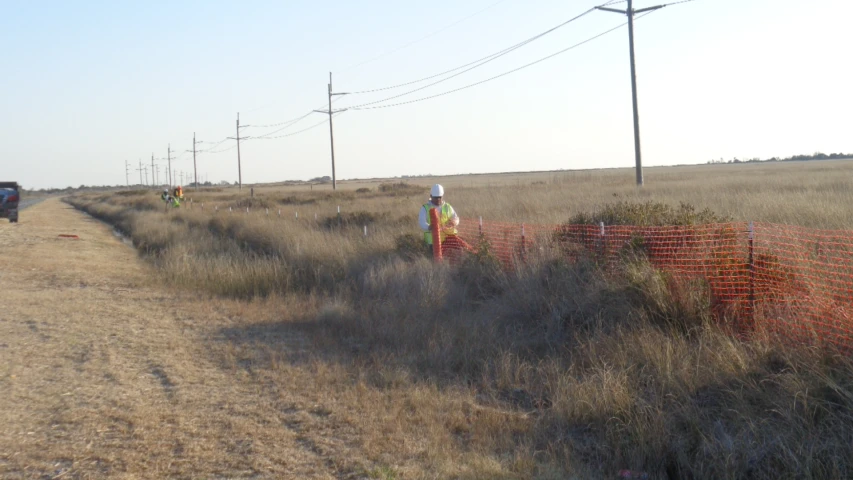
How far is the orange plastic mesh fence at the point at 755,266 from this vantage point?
Answer: 6449 mm

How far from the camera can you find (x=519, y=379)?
7.18 m

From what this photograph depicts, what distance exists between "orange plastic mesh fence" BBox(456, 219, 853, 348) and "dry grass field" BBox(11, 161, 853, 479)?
0.80ft

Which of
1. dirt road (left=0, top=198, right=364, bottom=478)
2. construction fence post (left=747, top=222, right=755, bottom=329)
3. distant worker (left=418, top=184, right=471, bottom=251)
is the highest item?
distant worker (left=418, top=184, right=471, bottom=251)

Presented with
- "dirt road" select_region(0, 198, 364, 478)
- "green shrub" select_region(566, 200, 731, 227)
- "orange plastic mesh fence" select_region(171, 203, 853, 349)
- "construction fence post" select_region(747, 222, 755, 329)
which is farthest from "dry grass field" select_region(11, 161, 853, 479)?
"green shrub" select_region(566, 200, 731, 227)

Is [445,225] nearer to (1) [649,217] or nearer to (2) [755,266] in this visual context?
(1) [649,217]

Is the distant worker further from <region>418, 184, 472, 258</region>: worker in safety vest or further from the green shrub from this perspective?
the green shrub

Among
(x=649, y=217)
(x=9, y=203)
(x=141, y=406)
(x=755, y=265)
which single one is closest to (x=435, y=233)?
(x=649, y=217)

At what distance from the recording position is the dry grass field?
5195mm

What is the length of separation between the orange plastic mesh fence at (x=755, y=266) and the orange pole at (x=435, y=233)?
2026mm

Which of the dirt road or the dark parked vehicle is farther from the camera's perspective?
the dark parked vehicle

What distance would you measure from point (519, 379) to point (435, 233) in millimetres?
5011

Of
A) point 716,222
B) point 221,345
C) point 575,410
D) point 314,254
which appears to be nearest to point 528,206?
point 314,254

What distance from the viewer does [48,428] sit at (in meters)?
6.08

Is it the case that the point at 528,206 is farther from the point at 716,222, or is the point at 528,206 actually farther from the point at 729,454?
the point at 729,454
